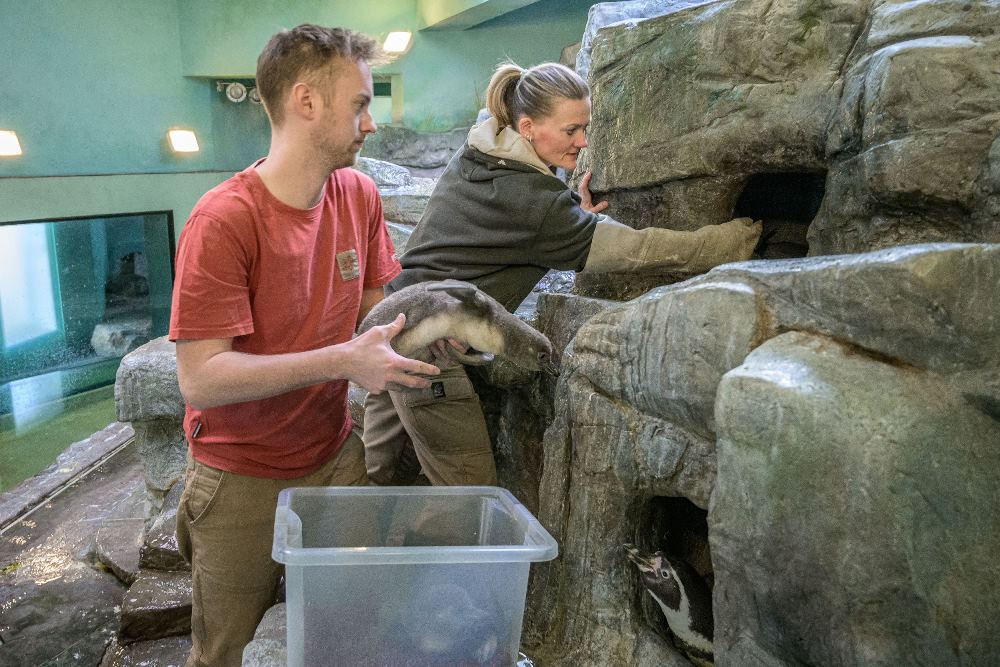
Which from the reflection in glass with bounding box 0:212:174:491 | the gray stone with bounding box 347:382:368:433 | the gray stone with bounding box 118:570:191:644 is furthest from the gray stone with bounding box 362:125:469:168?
the gray stone with bounding box 118:570:191:644

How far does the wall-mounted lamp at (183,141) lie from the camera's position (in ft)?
22.6

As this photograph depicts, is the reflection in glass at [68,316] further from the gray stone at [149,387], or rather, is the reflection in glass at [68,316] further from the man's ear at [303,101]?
the man's ear at [303,101]

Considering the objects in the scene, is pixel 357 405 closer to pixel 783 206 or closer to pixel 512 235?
pixel 512 235

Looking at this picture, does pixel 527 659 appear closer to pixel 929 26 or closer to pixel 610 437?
pixel 610 437

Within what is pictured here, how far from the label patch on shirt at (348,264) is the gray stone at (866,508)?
1.24m

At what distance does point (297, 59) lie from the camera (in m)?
2.18

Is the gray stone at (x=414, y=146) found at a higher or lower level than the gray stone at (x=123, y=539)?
higher

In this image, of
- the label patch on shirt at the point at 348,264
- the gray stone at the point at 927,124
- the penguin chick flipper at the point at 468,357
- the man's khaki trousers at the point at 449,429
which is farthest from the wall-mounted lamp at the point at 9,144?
the gray stone at the point at 927,124

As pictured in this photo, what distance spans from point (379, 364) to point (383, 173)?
4943mm

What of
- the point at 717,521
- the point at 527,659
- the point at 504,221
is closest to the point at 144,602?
the point at 527,659

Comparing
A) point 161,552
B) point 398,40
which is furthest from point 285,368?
point 398,40

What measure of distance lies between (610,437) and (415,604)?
2.33 ft

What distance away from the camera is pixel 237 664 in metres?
2.45

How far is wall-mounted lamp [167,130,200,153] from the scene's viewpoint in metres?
6.90
